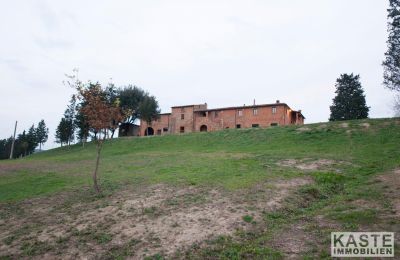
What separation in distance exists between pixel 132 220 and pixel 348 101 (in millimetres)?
58535

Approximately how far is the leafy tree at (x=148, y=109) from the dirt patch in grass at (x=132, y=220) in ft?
179

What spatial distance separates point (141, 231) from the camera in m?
13.2

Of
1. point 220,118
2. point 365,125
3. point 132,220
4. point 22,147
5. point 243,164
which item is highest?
point 220,118

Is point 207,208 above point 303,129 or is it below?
below

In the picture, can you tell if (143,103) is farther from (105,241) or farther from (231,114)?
(105,241)

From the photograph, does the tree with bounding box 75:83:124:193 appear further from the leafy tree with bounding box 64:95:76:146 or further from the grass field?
the leafy tree with bounding box 64:95:76:146

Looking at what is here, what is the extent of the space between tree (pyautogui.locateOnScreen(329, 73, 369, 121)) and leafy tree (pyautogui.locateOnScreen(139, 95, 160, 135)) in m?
39.7

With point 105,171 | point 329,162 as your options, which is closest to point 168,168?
point 105,171

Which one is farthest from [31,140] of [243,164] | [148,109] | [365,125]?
[365,125]

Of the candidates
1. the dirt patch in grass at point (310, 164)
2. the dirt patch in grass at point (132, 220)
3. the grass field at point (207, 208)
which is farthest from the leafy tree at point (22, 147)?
the dirt patch in grass at point (310, 164)

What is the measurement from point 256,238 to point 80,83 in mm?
16194

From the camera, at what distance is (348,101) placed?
6188cm

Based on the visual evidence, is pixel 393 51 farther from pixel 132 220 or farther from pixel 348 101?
pixel 132 220

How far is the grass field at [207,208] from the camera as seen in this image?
1137 centimetres
